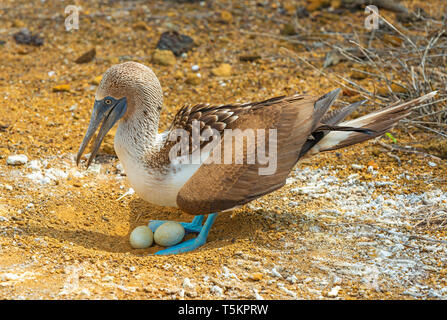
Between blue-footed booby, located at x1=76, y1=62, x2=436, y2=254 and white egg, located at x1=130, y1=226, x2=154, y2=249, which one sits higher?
blue-footed booby, located at x1=76, y1=62, x2=436, y2=254

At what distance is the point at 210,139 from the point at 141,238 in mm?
1010

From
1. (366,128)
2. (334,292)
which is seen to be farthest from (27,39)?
(334,292)

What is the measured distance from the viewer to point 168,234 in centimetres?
457

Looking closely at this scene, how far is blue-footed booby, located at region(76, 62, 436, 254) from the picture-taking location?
4203 mm

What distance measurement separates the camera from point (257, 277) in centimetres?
378

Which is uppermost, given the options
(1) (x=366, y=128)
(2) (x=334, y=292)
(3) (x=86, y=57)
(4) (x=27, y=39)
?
(1) (x=366, y=128)

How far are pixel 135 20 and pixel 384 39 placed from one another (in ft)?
12.4

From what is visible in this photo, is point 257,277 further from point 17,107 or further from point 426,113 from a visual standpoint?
point 17,107

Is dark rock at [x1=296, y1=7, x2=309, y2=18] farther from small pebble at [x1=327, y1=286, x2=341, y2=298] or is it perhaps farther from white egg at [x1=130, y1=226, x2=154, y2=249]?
small pebble at [x1=327, y1=286, x2=341, y2=298]

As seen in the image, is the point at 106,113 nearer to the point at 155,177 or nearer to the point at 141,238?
the point at 155,177
